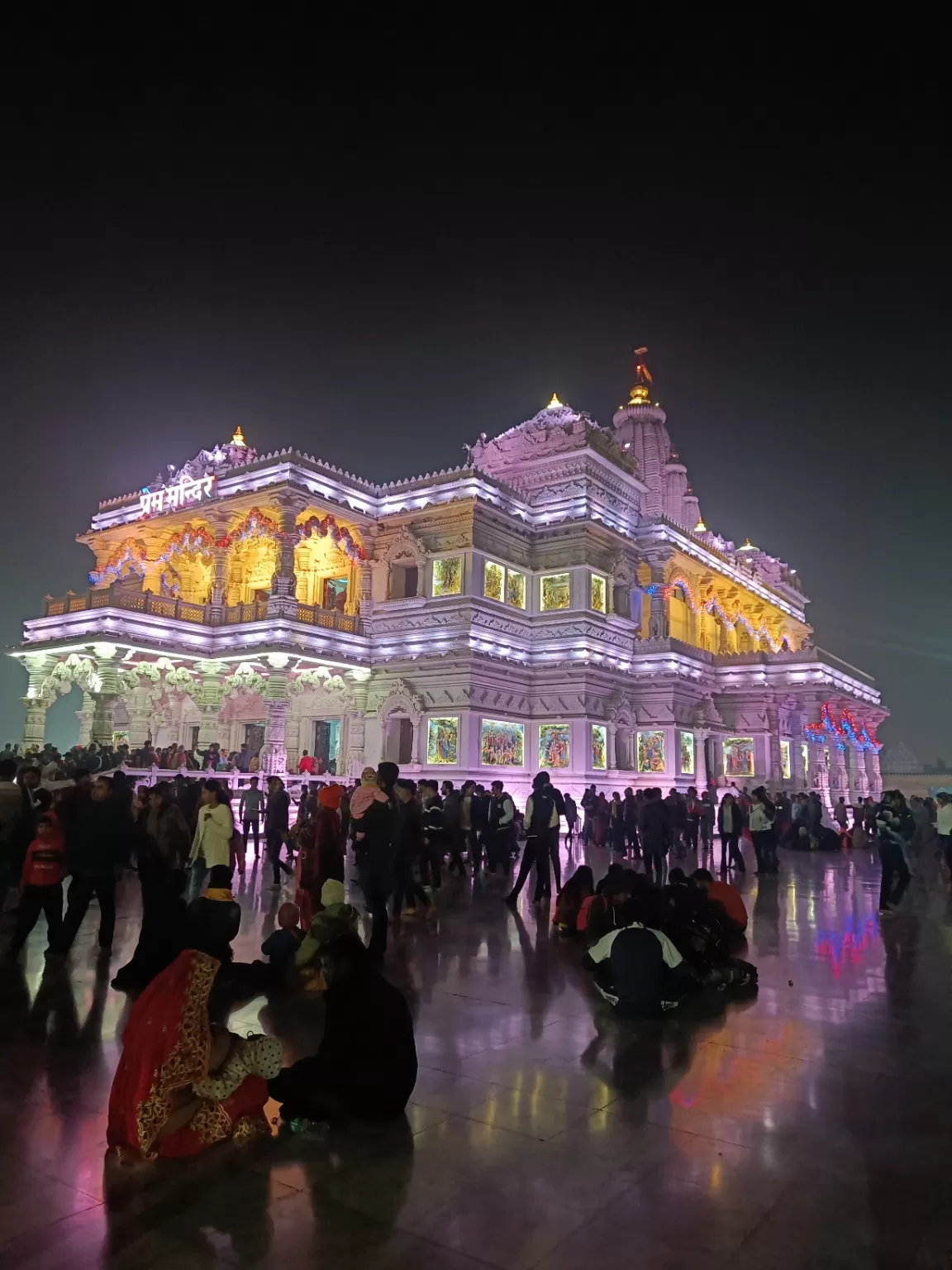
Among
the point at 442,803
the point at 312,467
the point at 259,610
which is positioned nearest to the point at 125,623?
the point at 259,610

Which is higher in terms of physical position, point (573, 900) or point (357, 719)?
point (357, 719)

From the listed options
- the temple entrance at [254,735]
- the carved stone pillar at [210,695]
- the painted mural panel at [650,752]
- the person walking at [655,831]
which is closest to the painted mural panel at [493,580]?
the painted mural panel at [650,752]

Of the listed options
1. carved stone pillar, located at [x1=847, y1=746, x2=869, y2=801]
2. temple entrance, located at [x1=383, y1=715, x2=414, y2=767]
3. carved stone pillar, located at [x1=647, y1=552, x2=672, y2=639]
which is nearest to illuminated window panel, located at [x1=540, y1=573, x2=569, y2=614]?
carved stone pillar, located at [x1=647, y1=552, x2=672, y2=639]

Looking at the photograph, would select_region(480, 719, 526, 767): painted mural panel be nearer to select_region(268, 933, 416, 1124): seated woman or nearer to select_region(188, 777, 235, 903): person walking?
select_region(188, 777, 235, 903): person walking

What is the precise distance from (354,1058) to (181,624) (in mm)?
27368

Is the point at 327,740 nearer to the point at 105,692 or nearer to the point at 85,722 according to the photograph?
the point at 105,692

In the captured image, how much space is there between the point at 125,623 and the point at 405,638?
9.71 m

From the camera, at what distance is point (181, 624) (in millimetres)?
30109

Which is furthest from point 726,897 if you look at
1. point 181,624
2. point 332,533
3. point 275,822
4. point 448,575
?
point 332,533

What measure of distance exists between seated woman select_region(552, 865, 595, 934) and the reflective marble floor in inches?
99.2

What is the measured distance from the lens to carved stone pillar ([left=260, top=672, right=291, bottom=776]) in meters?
27.9

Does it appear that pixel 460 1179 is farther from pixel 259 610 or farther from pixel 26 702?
pixel 26 702

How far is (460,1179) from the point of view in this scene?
Answer: 4.01 meters

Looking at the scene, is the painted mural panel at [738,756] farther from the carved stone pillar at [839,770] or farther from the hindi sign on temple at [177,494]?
the hindi sign on temple at [177,494]
